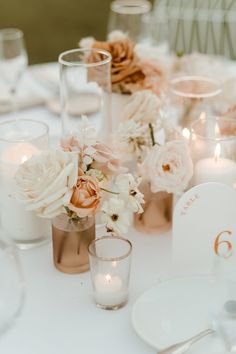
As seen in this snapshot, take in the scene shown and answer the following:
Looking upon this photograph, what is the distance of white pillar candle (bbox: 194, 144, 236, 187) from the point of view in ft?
3.95

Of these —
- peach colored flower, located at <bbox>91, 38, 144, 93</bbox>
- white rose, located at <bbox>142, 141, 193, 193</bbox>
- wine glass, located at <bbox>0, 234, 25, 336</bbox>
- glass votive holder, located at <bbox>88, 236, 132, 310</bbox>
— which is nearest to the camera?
wine glass, located at <bbox>0, 234, 25, 336</bbox>

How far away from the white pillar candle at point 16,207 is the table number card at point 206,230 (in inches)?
11.3

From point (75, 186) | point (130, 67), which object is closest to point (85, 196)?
point (75, 186)

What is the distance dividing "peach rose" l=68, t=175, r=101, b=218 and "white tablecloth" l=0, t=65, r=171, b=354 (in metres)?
0.16

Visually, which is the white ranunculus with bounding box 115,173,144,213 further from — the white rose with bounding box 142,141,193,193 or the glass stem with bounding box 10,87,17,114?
the glass stem with bounding box 10,87,17,114

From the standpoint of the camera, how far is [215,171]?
120 cm

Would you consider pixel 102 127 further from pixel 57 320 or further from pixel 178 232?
pixel 57 320

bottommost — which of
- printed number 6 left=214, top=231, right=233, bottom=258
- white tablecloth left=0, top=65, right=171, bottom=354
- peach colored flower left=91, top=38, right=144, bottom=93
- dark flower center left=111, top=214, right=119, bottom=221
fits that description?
white tablecloth left=0, top=65, right=171, bottom=354

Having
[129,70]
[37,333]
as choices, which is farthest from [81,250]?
[129,70]

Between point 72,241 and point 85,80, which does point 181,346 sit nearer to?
point 72,241

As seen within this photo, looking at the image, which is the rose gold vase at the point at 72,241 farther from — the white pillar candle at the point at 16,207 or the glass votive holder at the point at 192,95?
the glass votive holder at the point at 192,95

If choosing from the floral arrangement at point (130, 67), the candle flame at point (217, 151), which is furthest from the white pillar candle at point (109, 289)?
the floral arrangement at point (130, 67)

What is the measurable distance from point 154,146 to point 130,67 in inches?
13.8

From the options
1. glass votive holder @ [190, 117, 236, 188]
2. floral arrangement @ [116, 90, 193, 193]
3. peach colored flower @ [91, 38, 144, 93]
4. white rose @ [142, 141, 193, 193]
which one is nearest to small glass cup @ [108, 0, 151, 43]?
peach colored flower @ [91, 38, 144, 93]
